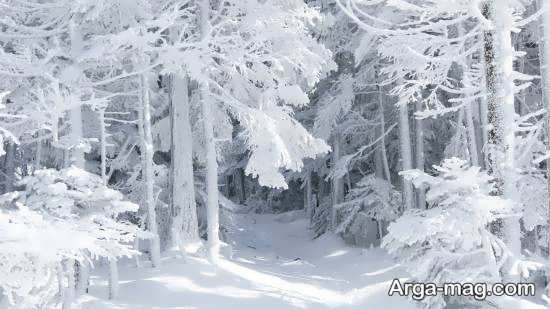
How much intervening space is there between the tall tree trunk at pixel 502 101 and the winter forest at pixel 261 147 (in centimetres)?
2

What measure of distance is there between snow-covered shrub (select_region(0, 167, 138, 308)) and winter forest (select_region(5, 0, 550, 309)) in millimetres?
31

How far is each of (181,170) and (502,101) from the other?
29.3 ft

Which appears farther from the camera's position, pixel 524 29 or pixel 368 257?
pixel 368 257

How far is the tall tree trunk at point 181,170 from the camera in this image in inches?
553

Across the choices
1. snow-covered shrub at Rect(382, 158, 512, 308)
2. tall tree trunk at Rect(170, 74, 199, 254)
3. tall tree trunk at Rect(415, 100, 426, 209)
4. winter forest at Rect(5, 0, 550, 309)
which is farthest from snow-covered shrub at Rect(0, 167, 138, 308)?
tall tree trunk at Rect(415, 100, 426, 209)

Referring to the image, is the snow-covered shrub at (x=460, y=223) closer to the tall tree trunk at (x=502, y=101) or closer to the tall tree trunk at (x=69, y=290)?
the tall tree trunk at (x=502, y=101)

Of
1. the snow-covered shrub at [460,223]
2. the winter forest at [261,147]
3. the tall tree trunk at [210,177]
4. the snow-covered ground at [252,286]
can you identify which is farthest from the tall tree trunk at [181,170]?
the snow-covered shrub at [460,223]

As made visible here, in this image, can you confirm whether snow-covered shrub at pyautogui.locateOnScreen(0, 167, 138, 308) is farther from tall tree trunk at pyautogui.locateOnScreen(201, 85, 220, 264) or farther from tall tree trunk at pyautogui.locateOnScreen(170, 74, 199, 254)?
tall tree trunk at pyautogui.locateOnScreen(170, 74, 199, 254)

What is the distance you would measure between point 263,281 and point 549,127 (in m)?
7.30

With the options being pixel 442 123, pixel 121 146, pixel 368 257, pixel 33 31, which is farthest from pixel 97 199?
pixel 442 123

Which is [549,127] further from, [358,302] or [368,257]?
[368,257]

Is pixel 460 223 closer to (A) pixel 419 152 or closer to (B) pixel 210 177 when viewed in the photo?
(B) pixel 210 177

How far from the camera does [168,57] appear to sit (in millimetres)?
11523

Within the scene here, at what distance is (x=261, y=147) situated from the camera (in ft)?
42.6
